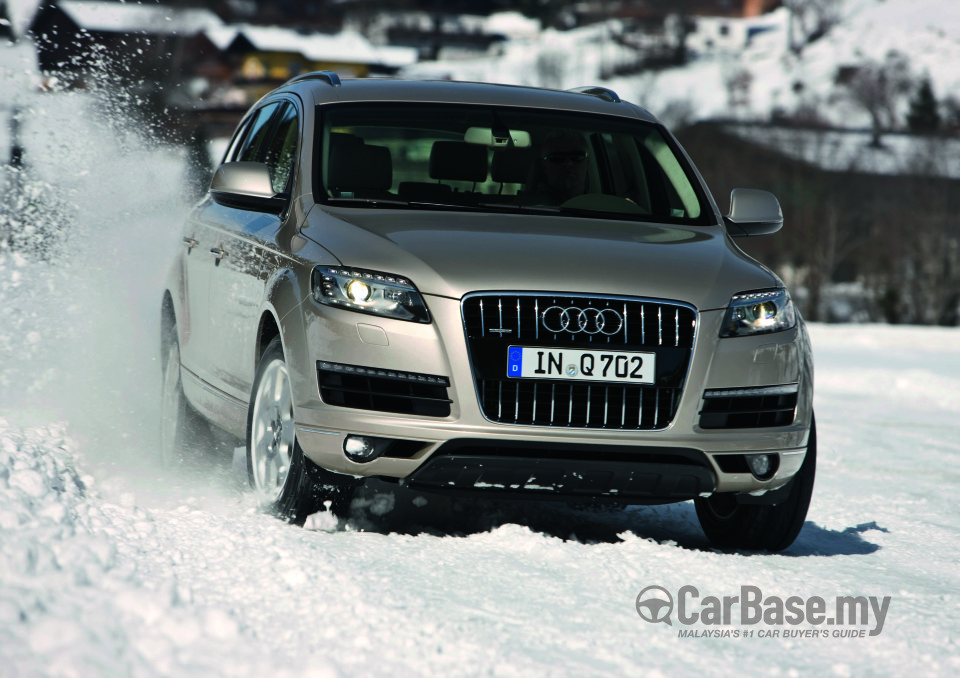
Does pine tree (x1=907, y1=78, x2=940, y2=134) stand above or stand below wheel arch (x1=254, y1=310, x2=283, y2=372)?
below

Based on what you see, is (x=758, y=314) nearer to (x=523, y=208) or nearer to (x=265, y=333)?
(x=523, y=208)

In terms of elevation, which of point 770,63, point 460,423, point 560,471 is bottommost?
point 560,471

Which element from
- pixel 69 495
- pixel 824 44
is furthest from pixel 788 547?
pixel 824 44

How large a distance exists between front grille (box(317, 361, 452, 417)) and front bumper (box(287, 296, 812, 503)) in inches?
0.8

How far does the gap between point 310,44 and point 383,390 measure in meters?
103

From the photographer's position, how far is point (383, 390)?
434 centimetres

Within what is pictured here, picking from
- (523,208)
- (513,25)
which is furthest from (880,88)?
(523,208)

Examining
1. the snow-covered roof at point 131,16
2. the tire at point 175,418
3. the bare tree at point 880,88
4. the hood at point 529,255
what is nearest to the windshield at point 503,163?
the hood at point 529,255

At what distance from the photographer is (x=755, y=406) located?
15.2 ft

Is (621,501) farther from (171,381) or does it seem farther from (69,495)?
(171,381)

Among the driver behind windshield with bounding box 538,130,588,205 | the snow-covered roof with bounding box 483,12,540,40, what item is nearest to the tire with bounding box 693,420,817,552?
the driver behind windshield with bounding box 538,130,588,205

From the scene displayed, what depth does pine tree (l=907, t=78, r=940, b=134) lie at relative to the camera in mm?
90062

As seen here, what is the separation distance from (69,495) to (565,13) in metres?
166

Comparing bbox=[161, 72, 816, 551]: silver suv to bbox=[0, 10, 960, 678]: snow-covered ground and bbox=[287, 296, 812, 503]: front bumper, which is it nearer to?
bbox=[287, 296, 812, 503]: front bumper
